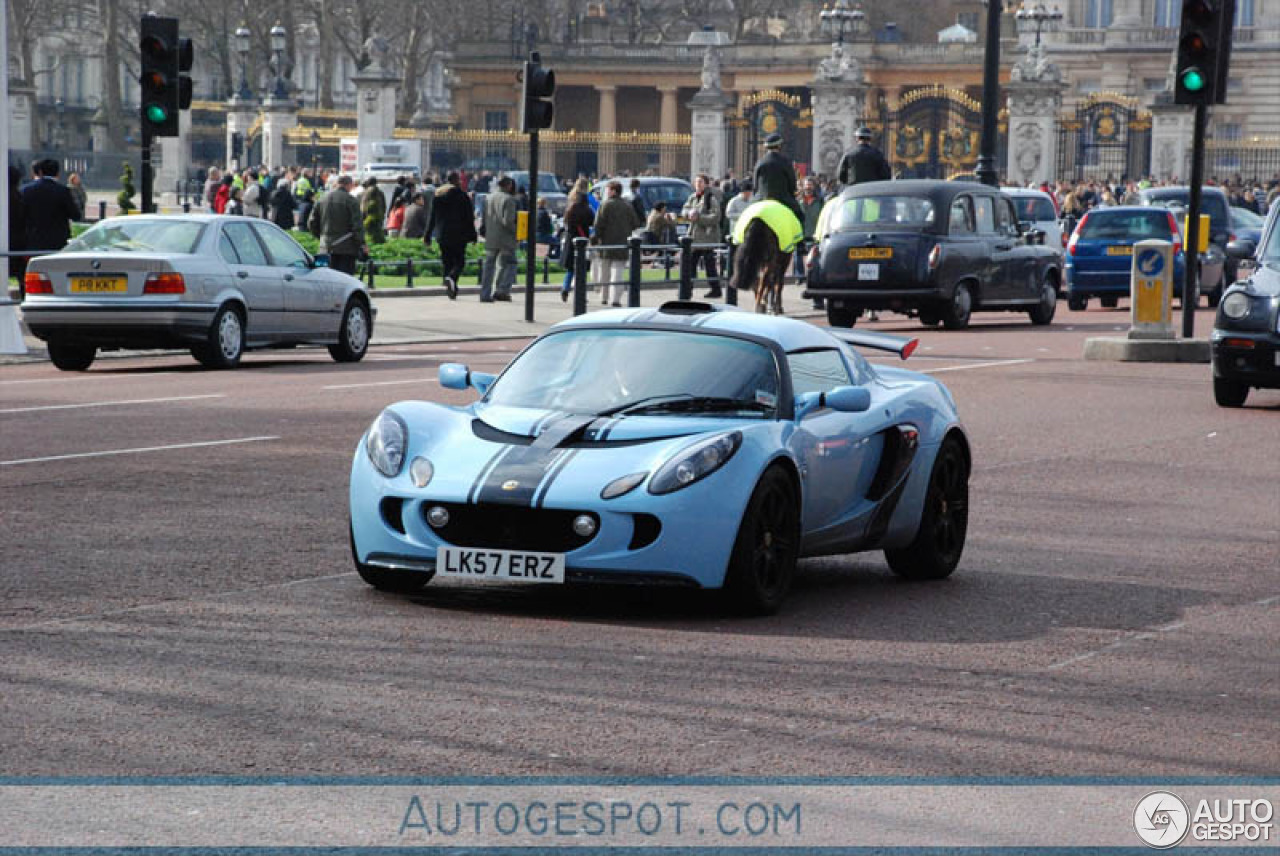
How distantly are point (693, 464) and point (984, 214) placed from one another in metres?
20.4

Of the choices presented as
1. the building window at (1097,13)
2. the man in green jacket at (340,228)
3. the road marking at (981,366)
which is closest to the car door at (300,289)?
the road marking at (981,366)

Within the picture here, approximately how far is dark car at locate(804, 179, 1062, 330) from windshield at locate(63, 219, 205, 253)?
29.7 ft

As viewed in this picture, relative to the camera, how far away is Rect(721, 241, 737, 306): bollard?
A: 103 ft

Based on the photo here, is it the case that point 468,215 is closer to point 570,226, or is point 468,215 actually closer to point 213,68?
point 570,226

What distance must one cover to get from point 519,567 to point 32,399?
31.6 feet

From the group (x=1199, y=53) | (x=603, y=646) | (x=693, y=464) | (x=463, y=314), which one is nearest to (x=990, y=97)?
(x=463, y=314)

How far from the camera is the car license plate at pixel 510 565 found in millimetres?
8406

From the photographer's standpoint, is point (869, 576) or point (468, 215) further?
point (468, 215)

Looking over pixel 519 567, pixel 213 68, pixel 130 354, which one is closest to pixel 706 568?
pixel 519 567

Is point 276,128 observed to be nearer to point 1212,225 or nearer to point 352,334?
point 1212,225

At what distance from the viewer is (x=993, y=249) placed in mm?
28219

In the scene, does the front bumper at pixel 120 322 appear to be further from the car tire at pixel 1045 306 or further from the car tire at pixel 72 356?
the car tire at pixel 1045 306

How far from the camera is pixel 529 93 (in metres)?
27.2

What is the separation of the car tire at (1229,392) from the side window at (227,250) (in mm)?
8281
